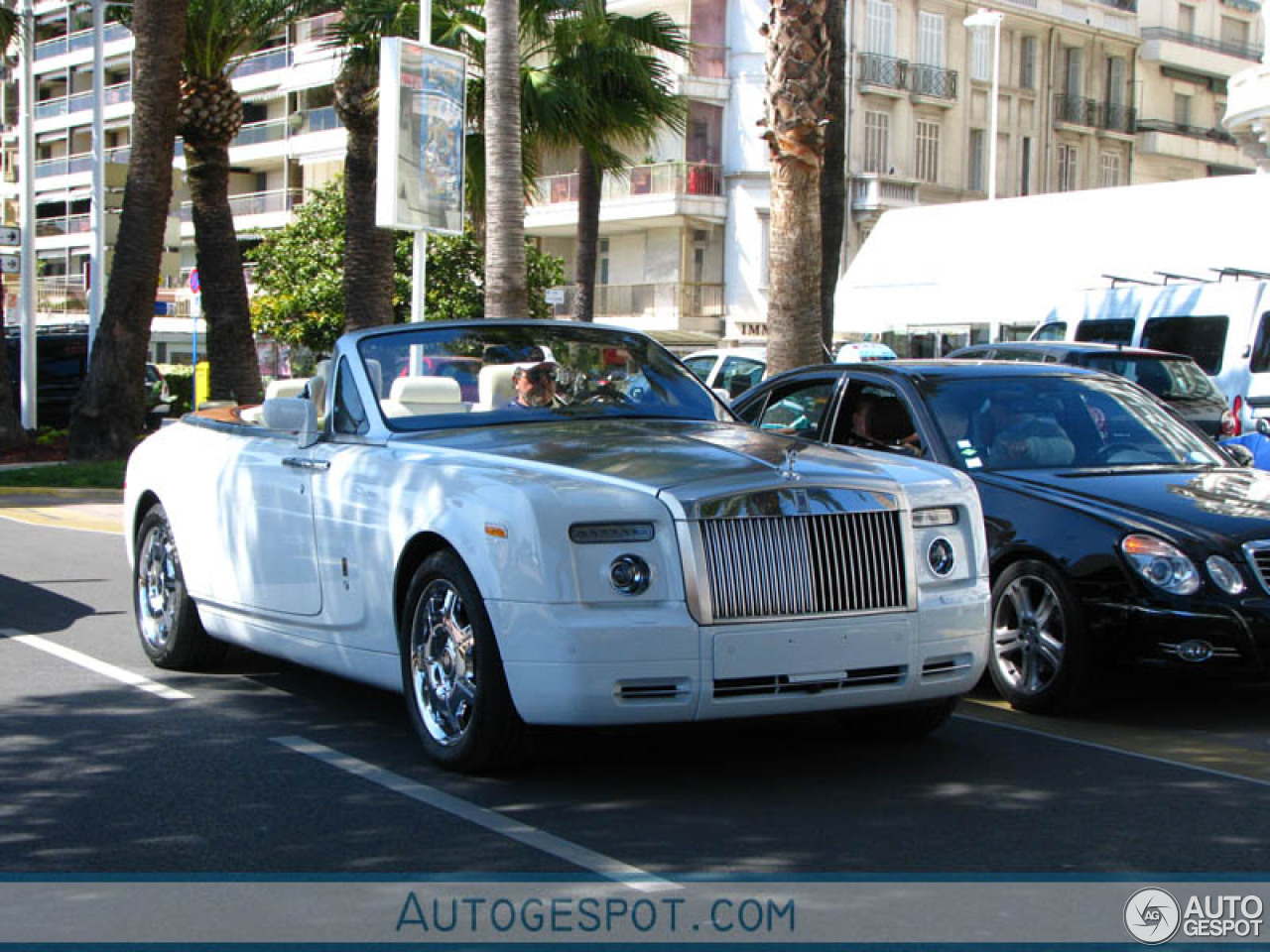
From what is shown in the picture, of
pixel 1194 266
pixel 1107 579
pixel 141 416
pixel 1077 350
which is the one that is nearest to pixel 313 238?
pixel 141 416

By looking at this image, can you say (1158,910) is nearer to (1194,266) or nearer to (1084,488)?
(1084,488)

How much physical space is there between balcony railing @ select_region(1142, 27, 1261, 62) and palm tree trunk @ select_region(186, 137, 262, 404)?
41611mm

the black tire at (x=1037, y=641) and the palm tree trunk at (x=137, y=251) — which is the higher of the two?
the palm tree trunk at (x=137, y=251)

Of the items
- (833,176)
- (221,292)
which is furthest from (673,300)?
(833,176)

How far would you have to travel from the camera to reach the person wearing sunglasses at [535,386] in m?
7.48

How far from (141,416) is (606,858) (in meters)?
19.7

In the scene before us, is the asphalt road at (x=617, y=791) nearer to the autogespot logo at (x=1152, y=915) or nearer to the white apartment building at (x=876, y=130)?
the autogespot logo at (x=1152, y=915)

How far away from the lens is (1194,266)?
22.5 meters

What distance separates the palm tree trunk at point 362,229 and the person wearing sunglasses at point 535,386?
50.8 feet

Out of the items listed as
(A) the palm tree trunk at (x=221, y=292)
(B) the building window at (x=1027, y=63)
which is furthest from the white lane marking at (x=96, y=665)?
(B) the building window at (x=1027, y=63)

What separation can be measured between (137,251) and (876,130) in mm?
31882

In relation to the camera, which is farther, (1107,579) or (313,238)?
(313,238)

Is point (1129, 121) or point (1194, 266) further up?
point (1129, 121)

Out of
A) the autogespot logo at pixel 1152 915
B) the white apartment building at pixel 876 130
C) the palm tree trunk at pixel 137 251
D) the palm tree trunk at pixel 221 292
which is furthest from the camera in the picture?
the white apartment building at pixel 876 130
